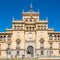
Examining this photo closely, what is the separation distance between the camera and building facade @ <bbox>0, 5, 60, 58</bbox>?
92.9 m

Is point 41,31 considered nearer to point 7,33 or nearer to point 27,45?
point 27,45

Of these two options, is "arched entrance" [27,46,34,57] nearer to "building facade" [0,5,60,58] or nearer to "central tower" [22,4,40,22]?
"building facade" [0,5,60,58]

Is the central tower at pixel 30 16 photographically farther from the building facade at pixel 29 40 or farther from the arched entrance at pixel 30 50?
the arched entrance at pixel 30 50

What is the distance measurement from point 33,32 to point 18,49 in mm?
9422

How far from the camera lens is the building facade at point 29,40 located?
9288cm

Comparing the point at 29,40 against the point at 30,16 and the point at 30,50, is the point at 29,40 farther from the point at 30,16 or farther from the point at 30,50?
the point at 30,16

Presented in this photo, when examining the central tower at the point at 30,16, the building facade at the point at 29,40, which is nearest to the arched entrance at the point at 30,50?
the building facade at the point at 29,40

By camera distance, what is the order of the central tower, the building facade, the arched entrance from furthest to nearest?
1. the central tower
2. the arched entrance
3. the building facade

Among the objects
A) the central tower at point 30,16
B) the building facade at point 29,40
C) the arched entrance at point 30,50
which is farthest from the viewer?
the central tower at point 30,16

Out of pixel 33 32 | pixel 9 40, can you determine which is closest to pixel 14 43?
pixel 9 40

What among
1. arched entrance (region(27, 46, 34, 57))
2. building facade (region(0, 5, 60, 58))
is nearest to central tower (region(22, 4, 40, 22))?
building facade (region(0, 5, 60, 58))

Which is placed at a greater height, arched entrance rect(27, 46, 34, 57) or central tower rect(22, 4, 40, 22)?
central tower rect(22, 4, 40, 22)

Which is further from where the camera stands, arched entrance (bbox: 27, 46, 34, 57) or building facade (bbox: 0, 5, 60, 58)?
arched entrance (bbox: 27, 46, 34, 57)

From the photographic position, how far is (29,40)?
310 ft
